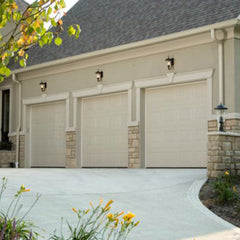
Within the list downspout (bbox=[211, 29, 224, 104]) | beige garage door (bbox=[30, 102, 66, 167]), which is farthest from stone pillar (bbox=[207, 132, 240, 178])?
beige garage door (bbox=[30, 102, 66, 167])

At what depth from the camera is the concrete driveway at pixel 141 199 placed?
772cm

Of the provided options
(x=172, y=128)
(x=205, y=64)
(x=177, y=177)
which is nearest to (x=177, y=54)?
(x=205, y=64)

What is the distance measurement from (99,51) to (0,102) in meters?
6.64

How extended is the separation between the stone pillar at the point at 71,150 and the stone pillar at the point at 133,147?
259 centimetres

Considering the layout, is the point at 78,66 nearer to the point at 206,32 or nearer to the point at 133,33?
the point at 133,33

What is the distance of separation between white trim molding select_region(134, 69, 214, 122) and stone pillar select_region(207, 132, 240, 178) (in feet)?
7.49

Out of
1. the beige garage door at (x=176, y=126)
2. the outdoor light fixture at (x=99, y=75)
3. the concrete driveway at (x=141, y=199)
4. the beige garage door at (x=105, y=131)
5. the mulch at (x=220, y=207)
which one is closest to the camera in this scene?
the concrete driveway at (x=141, y=199)

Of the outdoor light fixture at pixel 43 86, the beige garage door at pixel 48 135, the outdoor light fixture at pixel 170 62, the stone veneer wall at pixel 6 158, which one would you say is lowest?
the stone veneer wall at pixel 6 158

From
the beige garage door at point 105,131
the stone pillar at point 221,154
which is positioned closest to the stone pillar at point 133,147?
the beige garage door at point 105,131

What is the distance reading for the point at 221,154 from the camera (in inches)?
483

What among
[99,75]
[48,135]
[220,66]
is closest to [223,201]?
[220,66]

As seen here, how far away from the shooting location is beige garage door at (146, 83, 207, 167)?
1549 cm

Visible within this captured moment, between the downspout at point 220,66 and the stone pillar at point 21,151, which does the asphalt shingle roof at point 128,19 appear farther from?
the stone pillar at point 21,151

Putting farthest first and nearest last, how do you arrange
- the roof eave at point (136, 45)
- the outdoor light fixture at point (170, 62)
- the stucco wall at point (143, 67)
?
the outdoor light fixture at point (170, 62)
the stucco wall at point (143, 67)
the roof eave at point (136, 45)
